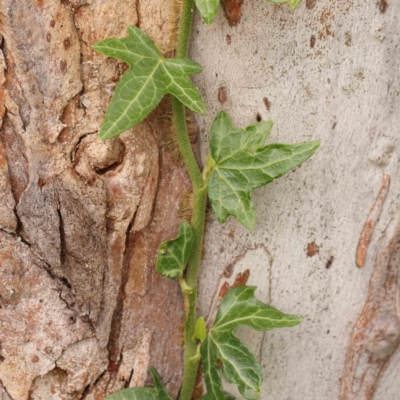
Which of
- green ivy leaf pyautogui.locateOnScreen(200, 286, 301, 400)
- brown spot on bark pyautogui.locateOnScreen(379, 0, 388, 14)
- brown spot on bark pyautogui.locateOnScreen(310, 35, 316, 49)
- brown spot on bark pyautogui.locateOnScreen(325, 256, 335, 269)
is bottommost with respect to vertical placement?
green ivy leaf pyautogui.locateOnScreen(200, 286, 301, 400)

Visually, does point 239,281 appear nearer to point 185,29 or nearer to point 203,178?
point 203,178

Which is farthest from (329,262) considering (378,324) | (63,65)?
(63,65)

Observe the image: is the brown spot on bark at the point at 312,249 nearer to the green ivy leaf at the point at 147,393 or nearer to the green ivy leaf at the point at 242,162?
the green ivy leaf at the point at 242,162

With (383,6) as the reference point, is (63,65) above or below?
below

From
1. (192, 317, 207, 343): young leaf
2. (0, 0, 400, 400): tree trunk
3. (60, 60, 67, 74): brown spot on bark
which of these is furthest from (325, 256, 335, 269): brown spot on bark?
(60, 60, 67, 74): brown spot on bark

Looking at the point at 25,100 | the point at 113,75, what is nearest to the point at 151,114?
the point at 113,75

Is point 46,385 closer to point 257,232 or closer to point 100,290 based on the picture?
point 100,290

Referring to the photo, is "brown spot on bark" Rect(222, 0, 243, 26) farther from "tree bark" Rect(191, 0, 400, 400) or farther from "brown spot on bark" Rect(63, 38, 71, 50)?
"brown spot on bark" Rect(63, 38, 71, 50)
